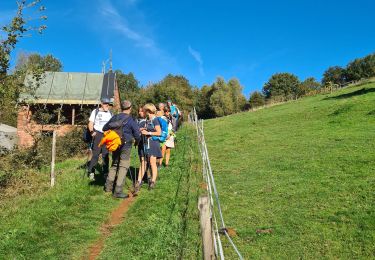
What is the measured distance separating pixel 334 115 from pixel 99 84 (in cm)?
2542

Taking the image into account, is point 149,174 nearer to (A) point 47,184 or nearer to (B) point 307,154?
(A) point 47,184

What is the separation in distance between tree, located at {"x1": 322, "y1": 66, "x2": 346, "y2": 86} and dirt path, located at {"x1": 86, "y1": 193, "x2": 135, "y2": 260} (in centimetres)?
8880

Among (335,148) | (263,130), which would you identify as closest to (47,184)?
(335,148)

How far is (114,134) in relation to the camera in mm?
9125

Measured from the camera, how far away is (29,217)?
7.77 metres

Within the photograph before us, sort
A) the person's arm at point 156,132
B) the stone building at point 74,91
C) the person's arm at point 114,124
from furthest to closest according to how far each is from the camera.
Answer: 1. the stone building at point 74,91
2. the person's arm at point 156,132
3. the person's arm at point 114,124

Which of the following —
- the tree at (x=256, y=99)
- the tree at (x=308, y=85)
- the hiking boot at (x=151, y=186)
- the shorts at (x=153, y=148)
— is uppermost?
the tree at (x=308, y=85)

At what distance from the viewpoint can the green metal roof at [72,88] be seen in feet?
127

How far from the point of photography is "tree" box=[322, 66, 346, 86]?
9138 centimetres

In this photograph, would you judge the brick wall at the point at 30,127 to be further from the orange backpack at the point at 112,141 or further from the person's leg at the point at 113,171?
the orange backpack at the point at 112,141

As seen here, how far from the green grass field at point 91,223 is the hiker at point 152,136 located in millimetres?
578

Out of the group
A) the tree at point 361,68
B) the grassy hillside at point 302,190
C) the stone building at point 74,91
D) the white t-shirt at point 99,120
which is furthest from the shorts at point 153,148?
the tree at point 361,68

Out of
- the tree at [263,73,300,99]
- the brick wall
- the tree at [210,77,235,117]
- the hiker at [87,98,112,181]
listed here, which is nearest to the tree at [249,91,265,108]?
the tree at [210,77,235,117]

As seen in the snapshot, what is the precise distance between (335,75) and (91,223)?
3652 inches
